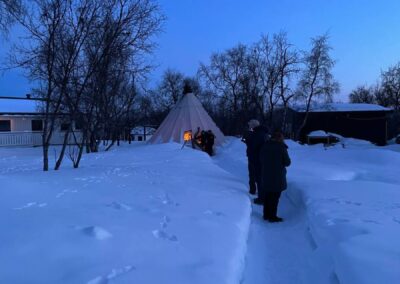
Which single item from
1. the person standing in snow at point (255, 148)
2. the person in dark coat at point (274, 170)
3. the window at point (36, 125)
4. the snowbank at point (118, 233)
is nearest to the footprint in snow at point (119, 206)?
the snowbank at point (118, 233)

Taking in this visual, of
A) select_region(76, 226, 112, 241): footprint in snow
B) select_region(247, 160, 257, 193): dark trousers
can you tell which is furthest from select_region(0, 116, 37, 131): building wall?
select_region(76, 226, 112, 241): footprint in snow

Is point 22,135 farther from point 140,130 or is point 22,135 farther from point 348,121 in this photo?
point 348,121

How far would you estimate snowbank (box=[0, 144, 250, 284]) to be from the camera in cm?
334

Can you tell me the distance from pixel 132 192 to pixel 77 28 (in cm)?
639

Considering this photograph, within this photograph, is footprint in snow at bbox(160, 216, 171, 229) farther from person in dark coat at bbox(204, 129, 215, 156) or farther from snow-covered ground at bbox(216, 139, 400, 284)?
person in dark coat at bbox(204, 129, 215, 156)

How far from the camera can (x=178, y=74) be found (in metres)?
62.5

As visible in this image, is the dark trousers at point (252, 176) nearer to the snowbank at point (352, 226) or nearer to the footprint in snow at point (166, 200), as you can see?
the snowbank at point (352, 226)

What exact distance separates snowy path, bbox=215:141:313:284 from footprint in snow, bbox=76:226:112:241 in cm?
147

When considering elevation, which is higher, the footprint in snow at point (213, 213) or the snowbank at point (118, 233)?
the snowbank at point (118, 233)

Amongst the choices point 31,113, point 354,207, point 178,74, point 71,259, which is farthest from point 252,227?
point 178,74

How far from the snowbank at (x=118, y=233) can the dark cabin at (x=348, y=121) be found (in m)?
38.3

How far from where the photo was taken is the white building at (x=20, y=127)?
31.0 m

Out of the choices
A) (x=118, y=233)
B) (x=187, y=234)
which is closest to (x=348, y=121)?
(x=187, y=234)

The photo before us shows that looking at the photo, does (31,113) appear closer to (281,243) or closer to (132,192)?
(132,192)
